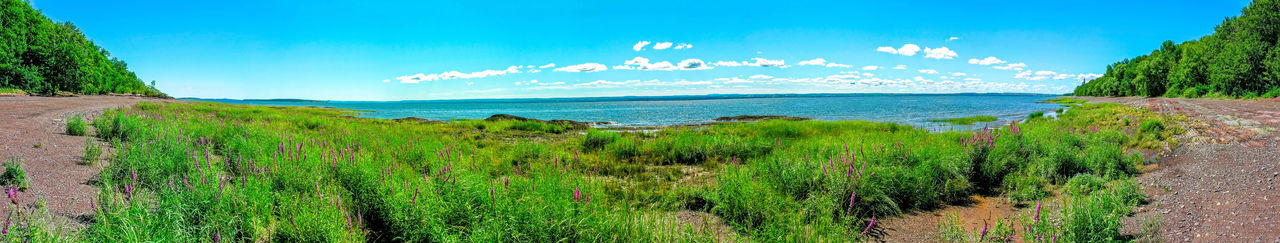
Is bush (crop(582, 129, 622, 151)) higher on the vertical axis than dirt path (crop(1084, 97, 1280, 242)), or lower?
lower

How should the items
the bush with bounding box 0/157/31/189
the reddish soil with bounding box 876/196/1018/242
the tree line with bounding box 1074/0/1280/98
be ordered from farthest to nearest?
1. the tree line with bounding box 1074/0/1280/98
2. the reddish soil with bounding box 876/196/1018/242
3. the bush with bounding box 0/157/31/189

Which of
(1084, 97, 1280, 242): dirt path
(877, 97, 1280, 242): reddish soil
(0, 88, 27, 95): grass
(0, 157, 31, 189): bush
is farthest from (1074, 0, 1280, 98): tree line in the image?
(0, 88, 27, 95): grass

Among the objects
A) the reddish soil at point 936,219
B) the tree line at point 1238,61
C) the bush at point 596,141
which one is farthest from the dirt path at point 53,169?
the tree line at point 1238,61

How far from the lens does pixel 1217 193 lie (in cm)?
563

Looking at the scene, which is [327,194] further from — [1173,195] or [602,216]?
[1173,195]

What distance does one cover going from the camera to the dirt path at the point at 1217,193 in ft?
14.6

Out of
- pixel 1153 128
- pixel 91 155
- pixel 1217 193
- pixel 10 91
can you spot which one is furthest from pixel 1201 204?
pixel 10 91

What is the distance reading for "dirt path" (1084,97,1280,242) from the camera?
14.6 feet

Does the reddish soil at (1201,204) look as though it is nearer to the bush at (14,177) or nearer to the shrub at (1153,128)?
the shrub at (1153,128)

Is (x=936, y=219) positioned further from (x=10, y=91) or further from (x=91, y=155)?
(x=10, y=91)

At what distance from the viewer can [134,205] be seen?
3914 mm

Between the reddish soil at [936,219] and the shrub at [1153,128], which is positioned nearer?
the reddish soil at [936,219]

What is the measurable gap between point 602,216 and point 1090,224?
4.41 m

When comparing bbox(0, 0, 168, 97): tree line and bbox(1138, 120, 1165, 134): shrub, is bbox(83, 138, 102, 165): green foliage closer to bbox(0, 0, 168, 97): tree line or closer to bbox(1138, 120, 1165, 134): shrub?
bbox(1138, 120, 1165, 134): shrub
